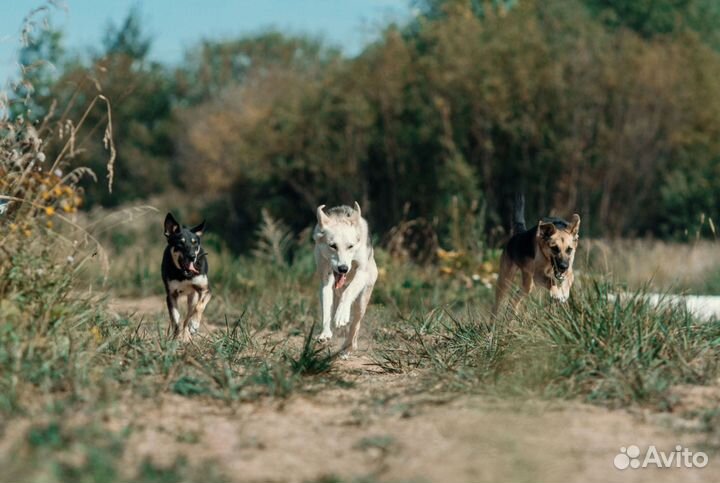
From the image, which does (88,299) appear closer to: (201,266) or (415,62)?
(201,266)

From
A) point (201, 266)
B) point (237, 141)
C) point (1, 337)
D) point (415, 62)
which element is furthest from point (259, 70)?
point (1, 337)

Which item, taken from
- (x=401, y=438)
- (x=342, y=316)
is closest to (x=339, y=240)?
(x=342, y=316)

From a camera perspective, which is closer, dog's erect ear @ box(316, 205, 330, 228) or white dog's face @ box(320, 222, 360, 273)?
white dog's face @ box(320, 222, 360, 273)

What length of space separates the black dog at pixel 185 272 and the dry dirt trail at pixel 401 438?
2719mm

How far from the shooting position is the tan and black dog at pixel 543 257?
7504 mm

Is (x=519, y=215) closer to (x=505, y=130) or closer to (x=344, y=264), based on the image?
(x=344, y=264)

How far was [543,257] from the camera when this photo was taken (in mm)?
7992

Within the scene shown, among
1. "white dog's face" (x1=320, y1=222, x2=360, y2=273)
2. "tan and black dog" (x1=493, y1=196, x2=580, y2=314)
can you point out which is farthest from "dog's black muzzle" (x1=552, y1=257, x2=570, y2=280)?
"white dog's face" (x1=320, y1=222, x2=360, y2=273)

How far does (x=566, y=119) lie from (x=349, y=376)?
45.7 ft

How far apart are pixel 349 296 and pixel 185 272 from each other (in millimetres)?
1573

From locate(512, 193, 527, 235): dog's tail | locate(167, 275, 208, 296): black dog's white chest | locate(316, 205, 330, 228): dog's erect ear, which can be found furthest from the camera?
locate(512, 193, 527, 235): dog's tail

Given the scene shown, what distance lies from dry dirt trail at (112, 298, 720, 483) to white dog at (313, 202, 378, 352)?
177 cm

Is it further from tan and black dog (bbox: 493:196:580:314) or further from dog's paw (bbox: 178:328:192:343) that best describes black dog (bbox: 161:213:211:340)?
tan and black dog (bbox: 493:196:580:314)

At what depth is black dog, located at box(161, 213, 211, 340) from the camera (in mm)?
7876
